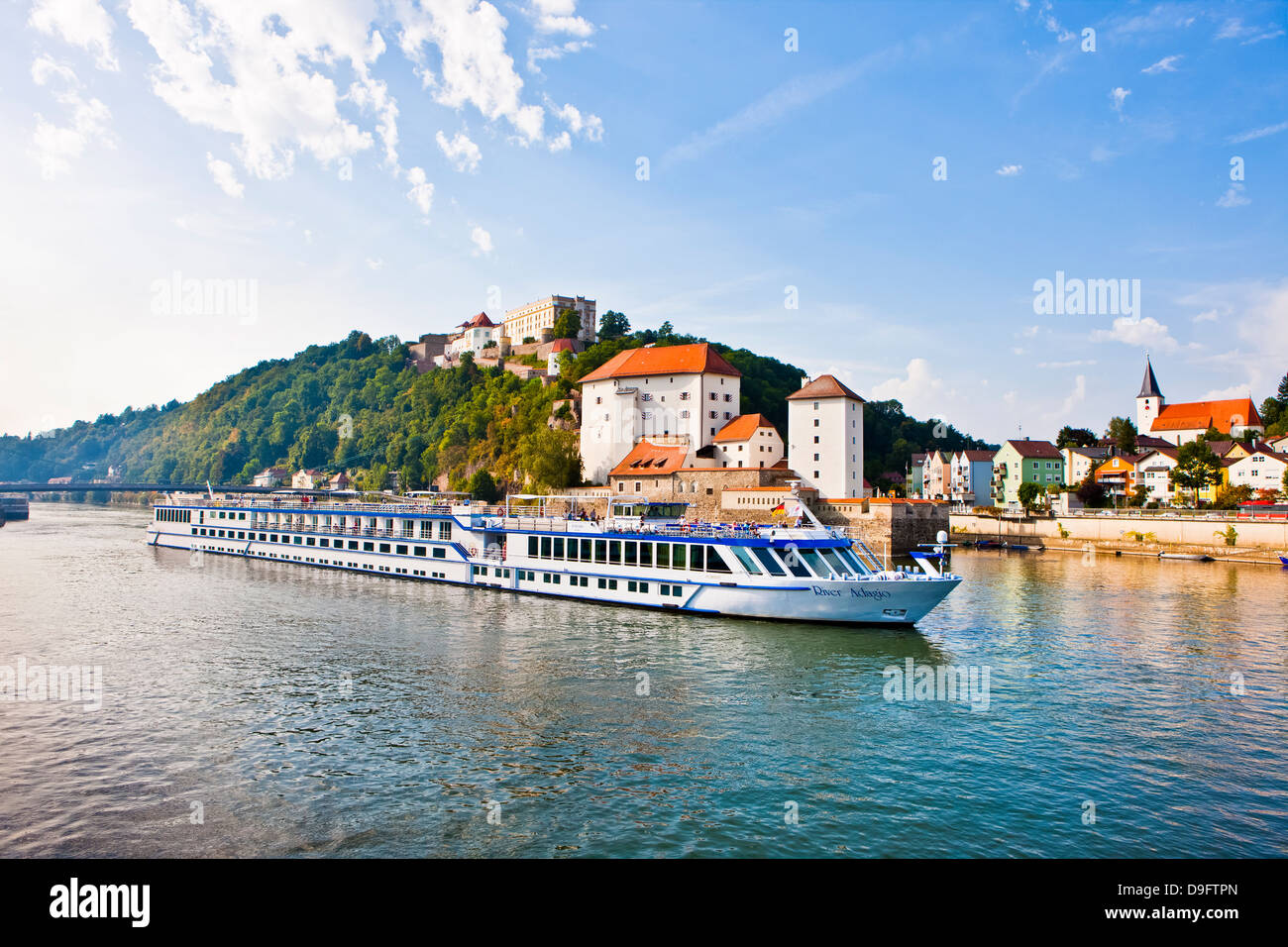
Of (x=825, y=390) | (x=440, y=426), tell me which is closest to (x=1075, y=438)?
(x=825, y=390)

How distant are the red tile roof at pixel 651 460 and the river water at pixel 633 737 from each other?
1711 inches

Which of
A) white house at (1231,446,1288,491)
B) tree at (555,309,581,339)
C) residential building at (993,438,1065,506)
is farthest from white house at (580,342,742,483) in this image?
white house at (1231,446,1288,491)

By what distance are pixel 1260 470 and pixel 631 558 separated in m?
90.1

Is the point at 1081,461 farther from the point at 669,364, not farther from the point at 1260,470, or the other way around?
the point at 669,364

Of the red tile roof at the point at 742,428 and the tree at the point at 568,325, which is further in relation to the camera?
the tree at the point at 568,325

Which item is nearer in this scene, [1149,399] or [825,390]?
[825,390]

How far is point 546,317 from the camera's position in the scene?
138750 mm

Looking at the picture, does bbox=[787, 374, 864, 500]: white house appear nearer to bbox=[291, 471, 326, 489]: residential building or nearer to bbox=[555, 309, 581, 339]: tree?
bbox=[555, 309, 581, 339]: tree

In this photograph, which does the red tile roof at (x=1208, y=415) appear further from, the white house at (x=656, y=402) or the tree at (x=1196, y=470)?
the white house at (x=656, y=402)

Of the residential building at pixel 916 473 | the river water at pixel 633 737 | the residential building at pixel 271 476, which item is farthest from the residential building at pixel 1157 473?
the residential building at pixel 271 476

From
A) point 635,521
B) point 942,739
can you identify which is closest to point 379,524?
point 635,521

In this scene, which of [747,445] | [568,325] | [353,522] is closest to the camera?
[353,522]

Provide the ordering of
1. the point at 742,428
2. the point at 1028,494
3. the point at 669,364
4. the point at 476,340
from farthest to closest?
the point at 476,340, the point at 1028,494, the point at 669,364, the point at 742,428

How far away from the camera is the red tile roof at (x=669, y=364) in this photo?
3228 inches
